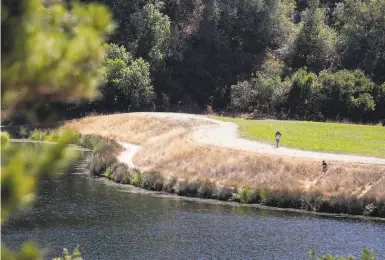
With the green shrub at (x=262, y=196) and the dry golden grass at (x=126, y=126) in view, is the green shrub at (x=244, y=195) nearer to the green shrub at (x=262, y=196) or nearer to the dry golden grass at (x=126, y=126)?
the green shrub at (x=262, y=196)

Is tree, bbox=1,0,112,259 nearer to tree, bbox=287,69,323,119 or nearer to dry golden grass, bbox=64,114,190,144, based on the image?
dry golden grass, bbox=64,114,190,144

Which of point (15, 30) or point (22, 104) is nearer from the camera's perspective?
point (15, 30)

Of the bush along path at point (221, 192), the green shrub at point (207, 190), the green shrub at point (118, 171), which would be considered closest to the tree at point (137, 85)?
the bush along path at point (221, 192)

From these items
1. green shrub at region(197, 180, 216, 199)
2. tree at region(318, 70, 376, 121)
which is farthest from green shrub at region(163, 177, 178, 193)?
tree at region(318, 70, 376, 121)

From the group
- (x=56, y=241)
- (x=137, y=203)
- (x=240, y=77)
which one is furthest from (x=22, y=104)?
(x=240, y=77)

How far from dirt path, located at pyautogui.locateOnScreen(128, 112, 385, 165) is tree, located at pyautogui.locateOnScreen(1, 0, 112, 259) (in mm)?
36067

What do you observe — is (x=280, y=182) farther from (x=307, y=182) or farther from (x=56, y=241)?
(x=56, y=241)

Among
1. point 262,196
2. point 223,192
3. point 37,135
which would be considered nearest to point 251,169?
point 223,192

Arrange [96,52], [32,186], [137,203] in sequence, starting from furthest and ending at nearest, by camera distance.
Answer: [137,203] → [96,52] → [32,186]

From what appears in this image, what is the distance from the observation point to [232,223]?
31266mm

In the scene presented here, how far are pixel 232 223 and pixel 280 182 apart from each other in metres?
7.90

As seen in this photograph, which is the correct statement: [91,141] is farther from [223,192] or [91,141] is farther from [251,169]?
[223,192]

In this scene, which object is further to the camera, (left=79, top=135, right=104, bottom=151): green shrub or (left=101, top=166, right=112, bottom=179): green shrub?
A: (left=79, top=135, right=104, bottom=151): green shrub

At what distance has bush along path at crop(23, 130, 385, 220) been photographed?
114 feet
